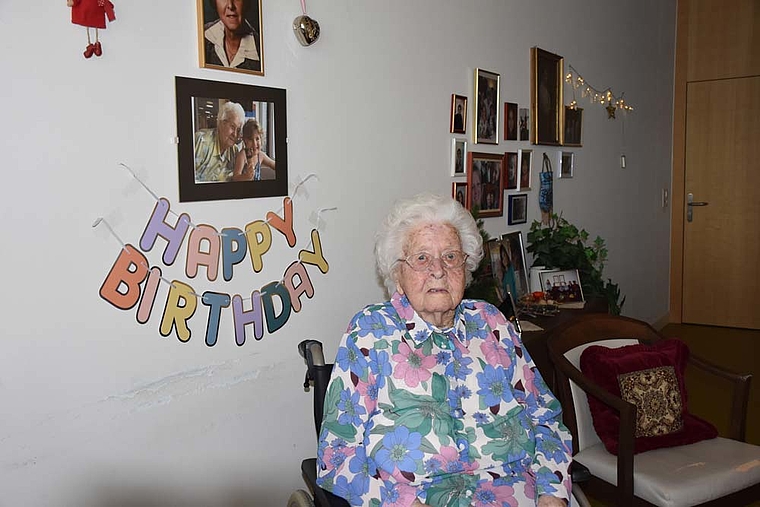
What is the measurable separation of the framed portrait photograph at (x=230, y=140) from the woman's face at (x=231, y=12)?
0.16 meters

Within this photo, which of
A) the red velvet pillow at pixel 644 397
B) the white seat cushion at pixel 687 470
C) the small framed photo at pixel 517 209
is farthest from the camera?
the small framed photo at pixel 517 209

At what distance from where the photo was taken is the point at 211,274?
6.45 ft

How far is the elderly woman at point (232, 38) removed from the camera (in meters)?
1.92

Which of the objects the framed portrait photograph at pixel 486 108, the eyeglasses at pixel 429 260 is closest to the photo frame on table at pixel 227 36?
the eyeglasses at pixel 429 260

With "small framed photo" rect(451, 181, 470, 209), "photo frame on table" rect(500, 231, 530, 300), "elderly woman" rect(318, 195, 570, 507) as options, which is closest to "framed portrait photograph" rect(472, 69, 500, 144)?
"small framed photo" rect(451, 181, 470, 209)

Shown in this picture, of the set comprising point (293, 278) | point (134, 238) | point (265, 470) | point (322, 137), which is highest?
point (322, 137)

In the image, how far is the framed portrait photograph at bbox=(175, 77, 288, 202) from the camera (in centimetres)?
188

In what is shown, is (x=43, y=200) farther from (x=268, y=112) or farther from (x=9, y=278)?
(x=268, y=112)

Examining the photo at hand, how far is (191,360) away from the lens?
194 centimetres

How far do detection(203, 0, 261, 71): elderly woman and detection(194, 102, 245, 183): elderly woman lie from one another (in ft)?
0.41

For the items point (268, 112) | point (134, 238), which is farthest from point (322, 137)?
point (134, 238)

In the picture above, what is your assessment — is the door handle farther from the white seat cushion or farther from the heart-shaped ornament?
the heart-shaped ornament

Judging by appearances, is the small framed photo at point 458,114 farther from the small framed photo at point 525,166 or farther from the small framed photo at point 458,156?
the small framed photo at point 525,166

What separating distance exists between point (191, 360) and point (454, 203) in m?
0.85
